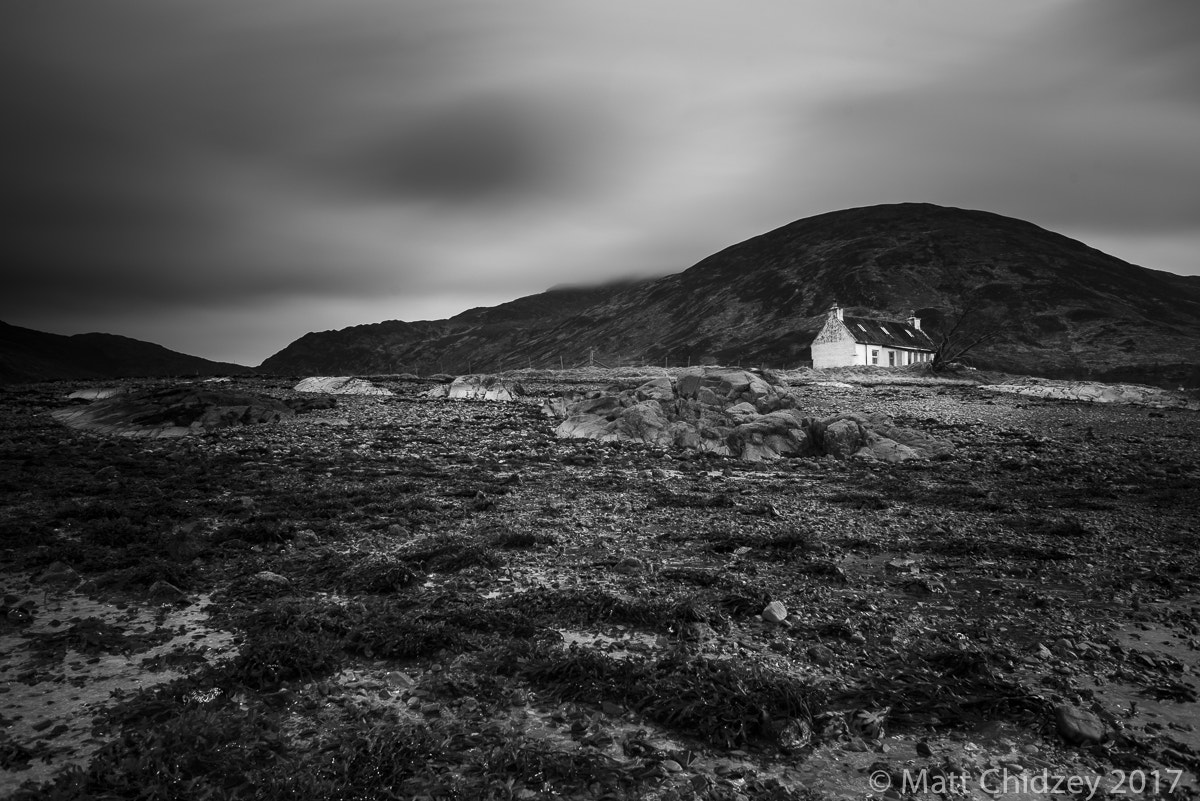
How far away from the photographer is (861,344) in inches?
3939

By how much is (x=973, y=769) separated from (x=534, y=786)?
4.18 meters

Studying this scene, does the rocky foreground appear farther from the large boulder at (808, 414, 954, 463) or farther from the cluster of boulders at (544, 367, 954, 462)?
the cluster of boulders at (544, 367, 954, 462)

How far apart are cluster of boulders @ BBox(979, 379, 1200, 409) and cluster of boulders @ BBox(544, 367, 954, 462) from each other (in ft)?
109

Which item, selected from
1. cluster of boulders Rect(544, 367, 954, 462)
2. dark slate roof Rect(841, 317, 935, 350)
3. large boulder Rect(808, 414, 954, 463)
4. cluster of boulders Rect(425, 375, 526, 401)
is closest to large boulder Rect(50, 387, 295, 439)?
cluster of boulders Rect(425, 375, 526, 401)

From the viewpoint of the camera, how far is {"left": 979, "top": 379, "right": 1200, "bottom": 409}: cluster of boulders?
52.3m

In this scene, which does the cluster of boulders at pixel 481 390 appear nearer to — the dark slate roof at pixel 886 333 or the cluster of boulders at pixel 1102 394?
the cluster of boulders at pixel 1102 394

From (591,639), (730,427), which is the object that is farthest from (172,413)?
(591,639)

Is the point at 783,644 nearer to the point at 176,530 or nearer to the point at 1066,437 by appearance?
the point at 176,530

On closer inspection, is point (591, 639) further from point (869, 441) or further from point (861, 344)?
point (861, 344)

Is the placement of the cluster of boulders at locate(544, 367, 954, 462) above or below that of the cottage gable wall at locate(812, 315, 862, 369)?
below

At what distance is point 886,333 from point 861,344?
34.9 feet

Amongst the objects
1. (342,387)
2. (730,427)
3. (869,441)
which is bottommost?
(869,441)

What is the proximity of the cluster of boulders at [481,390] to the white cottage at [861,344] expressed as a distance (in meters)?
67.8

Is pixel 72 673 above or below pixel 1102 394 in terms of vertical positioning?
above
